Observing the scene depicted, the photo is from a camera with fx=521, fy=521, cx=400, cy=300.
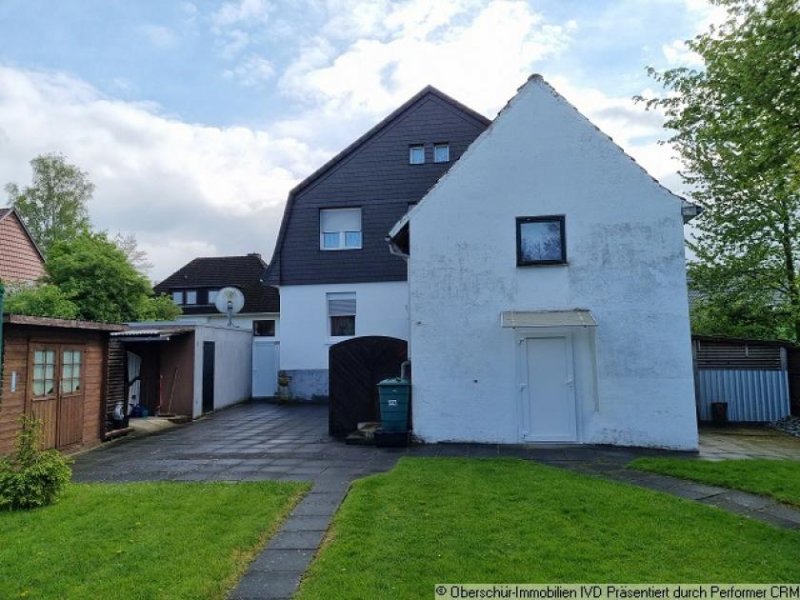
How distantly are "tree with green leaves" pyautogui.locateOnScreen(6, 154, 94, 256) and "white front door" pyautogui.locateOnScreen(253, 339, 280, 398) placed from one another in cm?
1935

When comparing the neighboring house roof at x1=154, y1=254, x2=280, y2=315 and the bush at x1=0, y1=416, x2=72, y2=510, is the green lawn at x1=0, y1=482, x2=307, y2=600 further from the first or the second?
the neighboring house roof at x1=154, y1=254, x2=280, y2=315

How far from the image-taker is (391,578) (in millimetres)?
4367

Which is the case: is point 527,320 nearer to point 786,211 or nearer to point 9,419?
point 9,419

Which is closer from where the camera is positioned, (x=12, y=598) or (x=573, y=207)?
(x=12, y=598)

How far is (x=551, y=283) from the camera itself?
1113 centimetres

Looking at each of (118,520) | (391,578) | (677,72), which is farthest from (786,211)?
(118,520)

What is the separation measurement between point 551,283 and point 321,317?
38.5 feet

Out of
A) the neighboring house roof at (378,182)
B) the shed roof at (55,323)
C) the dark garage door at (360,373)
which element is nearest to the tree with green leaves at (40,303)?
the shed roof at (55,323)

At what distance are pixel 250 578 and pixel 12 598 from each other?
1803 millimetres

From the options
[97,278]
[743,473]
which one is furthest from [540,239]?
[97,278]

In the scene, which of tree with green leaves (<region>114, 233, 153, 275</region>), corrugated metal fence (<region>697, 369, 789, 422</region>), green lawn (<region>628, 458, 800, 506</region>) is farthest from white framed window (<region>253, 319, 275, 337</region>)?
green lawn (<region>628, 458, 800, 506</region>)

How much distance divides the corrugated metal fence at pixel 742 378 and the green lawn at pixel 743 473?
6673mm

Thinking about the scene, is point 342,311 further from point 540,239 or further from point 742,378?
point 742,378

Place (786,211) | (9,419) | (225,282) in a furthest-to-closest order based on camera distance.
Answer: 1. (225,282)
2. (786,211)
3. (9,419)
